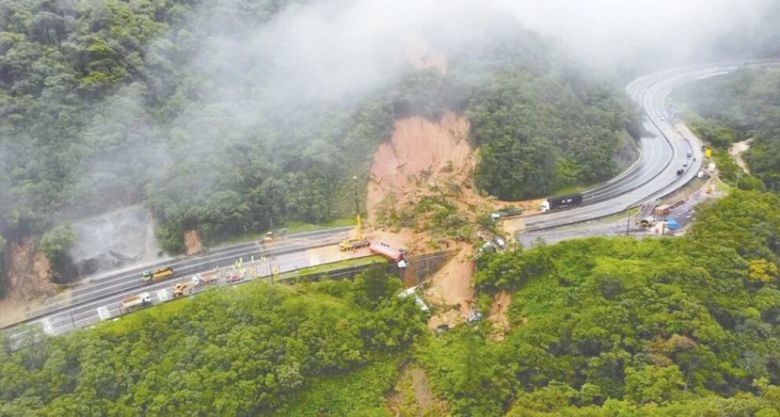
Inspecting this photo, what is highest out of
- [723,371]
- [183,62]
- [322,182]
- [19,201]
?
[183,62]

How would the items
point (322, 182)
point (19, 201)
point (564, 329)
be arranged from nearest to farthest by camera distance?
point (564, 329) → point (19, 201) → point (322, 182)

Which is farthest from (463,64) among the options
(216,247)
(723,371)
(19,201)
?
(19,201)

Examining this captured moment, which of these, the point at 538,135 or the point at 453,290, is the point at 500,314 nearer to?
the point at 453,290

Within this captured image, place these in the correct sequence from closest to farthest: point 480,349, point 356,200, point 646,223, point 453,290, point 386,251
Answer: point 480,349 < point 453,290 < point 386,251 < point 646,223 < point 356,200

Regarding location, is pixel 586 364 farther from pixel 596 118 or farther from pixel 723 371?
pixel 596 118

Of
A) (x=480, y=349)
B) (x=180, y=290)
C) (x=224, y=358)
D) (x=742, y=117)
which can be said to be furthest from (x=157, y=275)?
(x=742, y=117)

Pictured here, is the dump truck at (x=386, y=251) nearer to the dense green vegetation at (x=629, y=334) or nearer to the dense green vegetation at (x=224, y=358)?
the dense green vegetation at (x=224, y=358)
